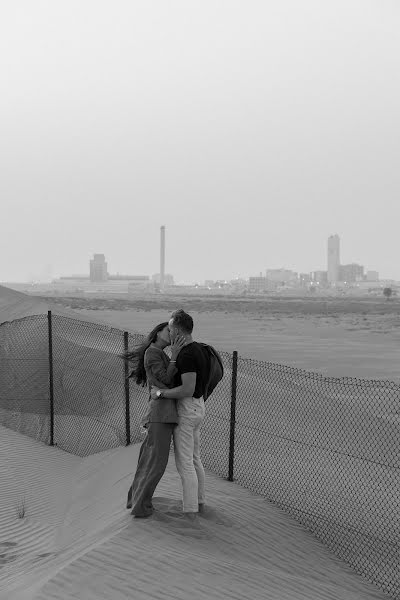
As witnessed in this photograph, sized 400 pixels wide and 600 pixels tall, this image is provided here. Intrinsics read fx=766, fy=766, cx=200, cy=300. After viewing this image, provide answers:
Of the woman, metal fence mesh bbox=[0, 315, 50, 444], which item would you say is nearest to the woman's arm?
the woman

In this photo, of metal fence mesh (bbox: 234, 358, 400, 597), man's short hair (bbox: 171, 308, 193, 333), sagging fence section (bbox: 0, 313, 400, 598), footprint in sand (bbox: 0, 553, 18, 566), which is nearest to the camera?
man's short hair (bbox: 171, 308, 193, 333)

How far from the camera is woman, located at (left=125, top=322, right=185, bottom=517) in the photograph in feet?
21.5

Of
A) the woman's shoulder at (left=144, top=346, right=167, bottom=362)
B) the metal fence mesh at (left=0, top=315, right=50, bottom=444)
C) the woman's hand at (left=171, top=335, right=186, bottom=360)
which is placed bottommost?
the metal fence mesh at (left=0, top=315, right=50, bottom=444)

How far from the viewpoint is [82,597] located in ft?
17.1

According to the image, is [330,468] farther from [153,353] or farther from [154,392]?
[153,353]

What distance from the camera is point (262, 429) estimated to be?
41.8ft

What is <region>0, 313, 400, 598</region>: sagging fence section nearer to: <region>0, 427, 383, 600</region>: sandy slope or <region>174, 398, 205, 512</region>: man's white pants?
<region>0, 427, 383, 600</region>: sandy slope

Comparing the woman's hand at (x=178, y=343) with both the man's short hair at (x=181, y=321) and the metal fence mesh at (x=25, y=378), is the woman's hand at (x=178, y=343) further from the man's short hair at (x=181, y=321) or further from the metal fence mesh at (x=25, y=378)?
the metal fence mesh at (x=25, y=378)

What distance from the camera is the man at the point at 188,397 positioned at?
643cm

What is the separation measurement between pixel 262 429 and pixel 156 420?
6418mm

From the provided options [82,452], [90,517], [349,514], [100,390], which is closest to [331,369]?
[100,390]

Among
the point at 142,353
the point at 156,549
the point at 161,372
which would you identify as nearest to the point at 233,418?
the point at 142,353

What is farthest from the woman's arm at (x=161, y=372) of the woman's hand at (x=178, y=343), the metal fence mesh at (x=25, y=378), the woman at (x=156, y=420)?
Answer: the metal fence mesh at (x=25, y=378)

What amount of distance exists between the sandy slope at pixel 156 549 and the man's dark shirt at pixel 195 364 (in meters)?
1.26
